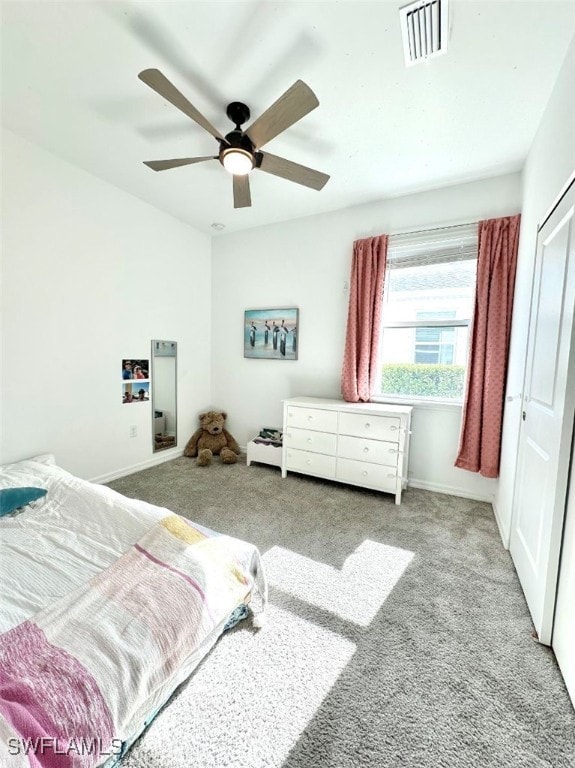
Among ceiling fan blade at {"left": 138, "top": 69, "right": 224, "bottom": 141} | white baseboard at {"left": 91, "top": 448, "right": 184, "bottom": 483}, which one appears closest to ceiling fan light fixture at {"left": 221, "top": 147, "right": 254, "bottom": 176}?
ceiling fan blade at {"left": 138, "top": 69, "right": 224, "bottom": 141}

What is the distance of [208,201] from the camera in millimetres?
3047

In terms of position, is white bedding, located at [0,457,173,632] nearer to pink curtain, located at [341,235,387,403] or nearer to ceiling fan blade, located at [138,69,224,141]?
ceiling fan blade, located at [138,69,224,141]

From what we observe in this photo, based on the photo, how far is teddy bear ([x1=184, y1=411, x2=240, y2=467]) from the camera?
12.0 ft

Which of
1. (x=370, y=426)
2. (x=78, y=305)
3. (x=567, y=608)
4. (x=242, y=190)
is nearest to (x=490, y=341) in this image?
(x=370, y=426)

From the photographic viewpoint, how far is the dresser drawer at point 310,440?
9.50 ft

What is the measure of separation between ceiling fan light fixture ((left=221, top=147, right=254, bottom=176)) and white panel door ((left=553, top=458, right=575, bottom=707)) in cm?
220

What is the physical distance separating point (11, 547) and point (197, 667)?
90 cm

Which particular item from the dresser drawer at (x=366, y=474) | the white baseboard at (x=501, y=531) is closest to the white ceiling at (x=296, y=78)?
the dresser drawer at (x=366, y=474)

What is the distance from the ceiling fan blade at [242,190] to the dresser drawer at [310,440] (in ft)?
6.46

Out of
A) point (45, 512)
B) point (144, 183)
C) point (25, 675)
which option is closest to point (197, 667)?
point (25, 675)

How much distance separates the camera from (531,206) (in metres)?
2.08

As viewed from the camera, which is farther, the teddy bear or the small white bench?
the teddy bear

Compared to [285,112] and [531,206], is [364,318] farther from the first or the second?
[285,112]

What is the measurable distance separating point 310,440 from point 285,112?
94.0 inches
